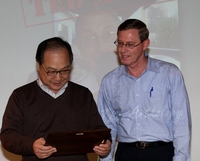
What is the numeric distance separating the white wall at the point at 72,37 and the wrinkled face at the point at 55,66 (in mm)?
1344

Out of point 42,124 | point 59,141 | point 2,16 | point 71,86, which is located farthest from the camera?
point 2,16

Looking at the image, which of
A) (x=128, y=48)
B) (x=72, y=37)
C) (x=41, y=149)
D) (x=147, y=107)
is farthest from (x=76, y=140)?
(x=72, y=37)

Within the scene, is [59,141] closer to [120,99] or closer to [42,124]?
[42,124]

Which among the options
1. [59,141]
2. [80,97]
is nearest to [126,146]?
[80,97]

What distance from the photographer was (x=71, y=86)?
9.50 ft

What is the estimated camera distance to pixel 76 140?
2.51 meters

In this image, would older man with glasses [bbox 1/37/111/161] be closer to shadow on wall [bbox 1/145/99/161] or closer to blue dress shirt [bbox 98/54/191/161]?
blue dress shirt [bbox 98/54/191/161]

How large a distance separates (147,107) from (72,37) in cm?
133

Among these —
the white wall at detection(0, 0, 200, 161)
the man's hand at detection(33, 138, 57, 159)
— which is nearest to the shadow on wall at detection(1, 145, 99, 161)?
the white wall at detection(0, 0, 200, 161)

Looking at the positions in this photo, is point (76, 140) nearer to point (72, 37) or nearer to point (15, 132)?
point (15, 132)

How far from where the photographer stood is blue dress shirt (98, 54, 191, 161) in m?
2.96

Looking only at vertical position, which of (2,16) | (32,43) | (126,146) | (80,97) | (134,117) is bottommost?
(126,146)

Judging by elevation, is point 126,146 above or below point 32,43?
below

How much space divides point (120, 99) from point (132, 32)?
1.66ft
